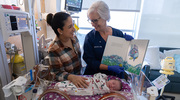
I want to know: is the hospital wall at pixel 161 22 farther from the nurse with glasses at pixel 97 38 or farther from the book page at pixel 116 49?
the book page at pixel 116 49

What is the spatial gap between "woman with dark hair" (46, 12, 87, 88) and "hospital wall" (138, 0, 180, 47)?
2687 mm

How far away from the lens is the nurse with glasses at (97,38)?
1.19 m

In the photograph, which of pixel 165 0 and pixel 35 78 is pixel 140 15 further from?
pixel 35 78

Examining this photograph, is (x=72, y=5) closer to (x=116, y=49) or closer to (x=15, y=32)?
(x=15, y=32)

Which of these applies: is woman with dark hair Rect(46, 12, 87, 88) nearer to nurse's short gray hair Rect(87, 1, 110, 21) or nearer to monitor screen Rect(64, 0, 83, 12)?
nurse's short gray hair Rect(87, 1, 110, 21)

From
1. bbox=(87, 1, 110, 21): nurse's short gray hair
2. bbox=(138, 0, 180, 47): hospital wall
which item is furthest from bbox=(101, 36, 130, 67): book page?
bbox=(138, 0, 180, 47): hospital wall

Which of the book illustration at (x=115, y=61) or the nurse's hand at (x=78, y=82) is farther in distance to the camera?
the book illustration at (x=115, y=61)

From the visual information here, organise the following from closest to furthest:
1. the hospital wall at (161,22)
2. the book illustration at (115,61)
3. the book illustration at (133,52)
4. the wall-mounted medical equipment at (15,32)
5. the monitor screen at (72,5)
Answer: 1. the wall-mounted medical equipment at (15,32)
2. the book illustration at (133,52)
3. the book illustration at (115,61)
4. the monitor screen at (72,5)
5. the hospital wall at (161,22)

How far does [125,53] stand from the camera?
115 centimetres

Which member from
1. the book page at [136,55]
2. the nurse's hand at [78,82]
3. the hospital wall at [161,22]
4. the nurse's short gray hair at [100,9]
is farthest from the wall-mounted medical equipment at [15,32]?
the hospital wall at [161,22]

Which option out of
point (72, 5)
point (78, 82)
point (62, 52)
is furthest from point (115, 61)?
point (72, 5)

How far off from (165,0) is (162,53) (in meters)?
1.43

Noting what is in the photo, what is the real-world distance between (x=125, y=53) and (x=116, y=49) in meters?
0.10

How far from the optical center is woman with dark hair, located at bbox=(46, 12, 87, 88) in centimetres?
111
